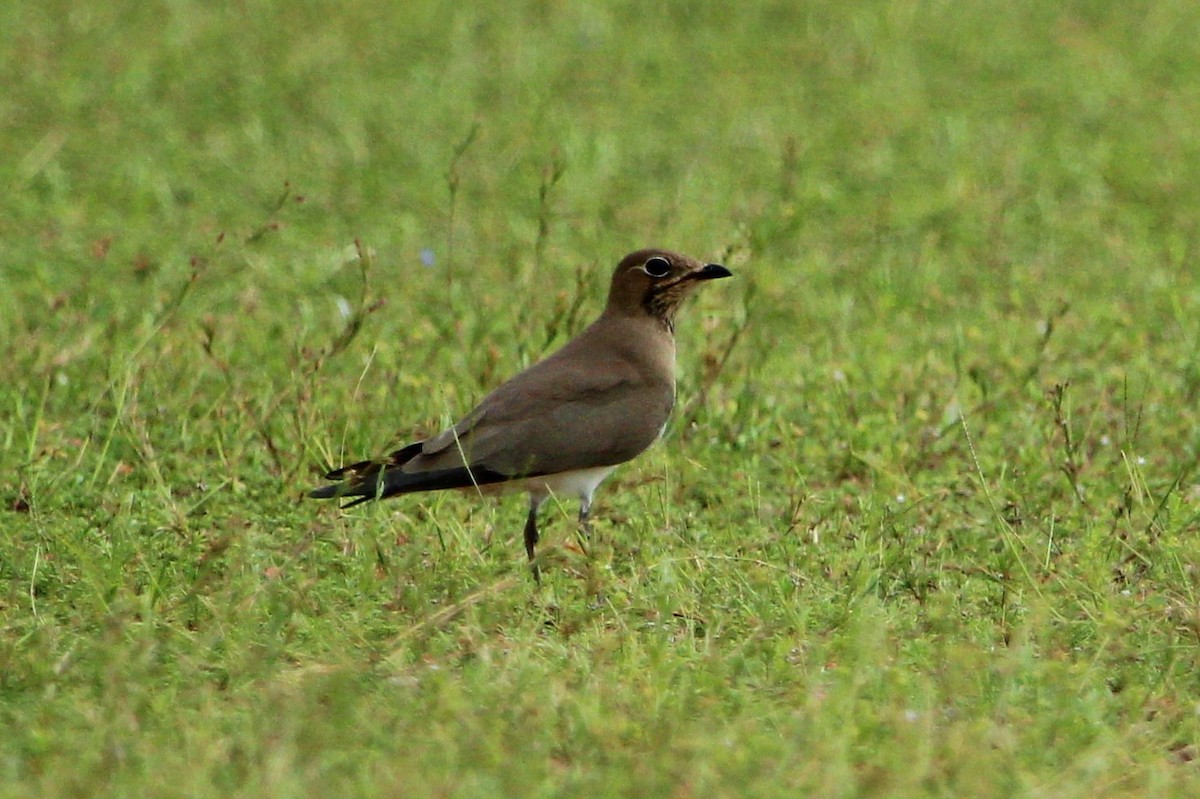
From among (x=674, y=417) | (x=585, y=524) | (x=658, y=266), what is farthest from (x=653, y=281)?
(x=585, y=524)

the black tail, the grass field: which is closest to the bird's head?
the grass field

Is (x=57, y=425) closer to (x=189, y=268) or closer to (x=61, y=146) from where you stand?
Result: (x=189, y=268)

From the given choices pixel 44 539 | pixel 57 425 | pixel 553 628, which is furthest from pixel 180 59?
pixel 553 628

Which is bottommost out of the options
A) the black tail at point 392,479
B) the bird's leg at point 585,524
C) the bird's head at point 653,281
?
the bird's leg at point 585,524

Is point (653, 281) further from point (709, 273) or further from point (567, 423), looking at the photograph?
point (567, 423)

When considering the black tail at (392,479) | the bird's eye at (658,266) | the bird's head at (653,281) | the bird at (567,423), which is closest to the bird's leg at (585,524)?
the bird at (567,423)

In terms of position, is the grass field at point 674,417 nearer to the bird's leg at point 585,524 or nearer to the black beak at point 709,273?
the bird's leg at point 585,524

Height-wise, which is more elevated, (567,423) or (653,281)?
(653,281)

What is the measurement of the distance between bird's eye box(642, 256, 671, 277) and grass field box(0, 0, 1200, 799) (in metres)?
0.71

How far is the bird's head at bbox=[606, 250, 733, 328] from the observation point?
23.4 ft

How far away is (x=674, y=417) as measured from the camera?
302 inches

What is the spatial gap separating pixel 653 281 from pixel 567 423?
845 mm

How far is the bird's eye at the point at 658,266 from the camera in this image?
715 centimetres

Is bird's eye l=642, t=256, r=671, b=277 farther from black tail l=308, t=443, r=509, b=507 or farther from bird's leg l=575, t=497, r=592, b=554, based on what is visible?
black tail l=308, t=443, r=509, b=507
